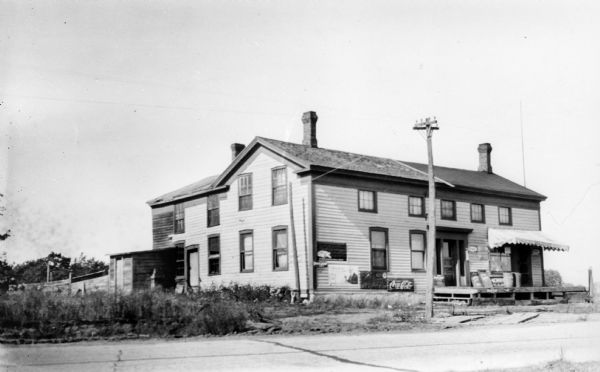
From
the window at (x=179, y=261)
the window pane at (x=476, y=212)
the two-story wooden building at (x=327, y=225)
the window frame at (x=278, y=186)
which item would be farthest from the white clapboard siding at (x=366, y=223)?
the window at (x=179, y=261)

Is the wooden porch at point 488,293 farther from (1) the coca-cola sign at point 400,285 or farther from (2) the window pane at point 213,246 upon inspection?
(2) the window pane at point 213,246

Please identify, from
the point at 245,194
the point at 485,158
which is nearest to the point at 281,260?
the point at 245,194

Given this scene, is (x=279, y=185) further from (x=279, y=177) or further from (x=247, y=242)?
(x=247, y=242)

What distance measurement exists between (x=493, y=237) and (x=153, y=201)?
18.5 metres

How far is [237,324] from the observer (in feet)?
54.6

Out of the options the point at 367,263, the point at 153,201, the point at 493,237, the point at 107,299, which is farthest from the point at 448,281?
the point at 107,299

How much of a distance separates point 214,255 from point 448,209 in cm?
1167

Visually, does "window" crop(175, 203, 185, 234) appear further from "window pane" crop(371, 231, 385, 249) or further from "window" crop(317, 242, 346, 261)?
"window pane" crop(371, 231, 385, 249)

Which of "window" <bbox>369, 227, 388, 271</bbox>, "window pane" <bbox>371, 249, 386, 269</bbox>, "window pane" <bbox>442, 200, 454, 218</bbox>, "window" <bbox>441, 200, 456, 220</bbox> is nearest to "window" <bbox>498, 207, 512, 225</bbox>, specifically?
"window" <bbox>441, 200, 456, 220</bbox>

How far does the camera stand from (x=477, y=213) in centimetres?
3469

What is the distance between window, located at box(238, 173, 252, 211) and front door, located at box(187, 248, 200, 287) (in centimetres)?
447

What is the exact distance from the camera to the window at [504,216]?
118 feet

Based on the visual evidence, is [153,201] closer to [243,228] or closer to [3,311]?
[243,228]

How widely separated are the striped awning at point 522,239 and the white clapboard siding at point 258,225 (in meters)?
12.1
